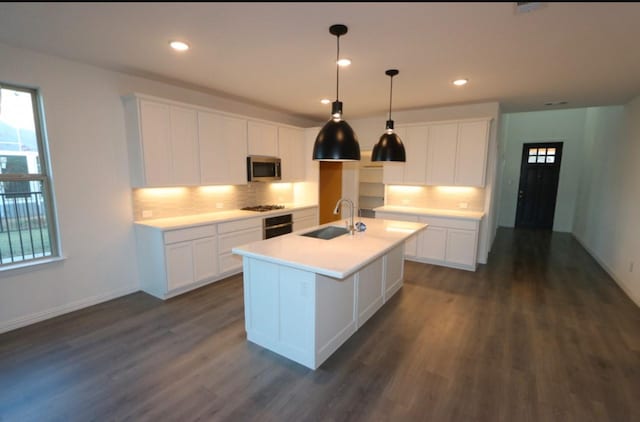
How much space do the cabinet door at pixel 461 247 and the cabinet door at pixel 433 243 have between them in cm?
8

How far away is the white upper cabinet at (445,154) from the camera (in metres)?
4.62

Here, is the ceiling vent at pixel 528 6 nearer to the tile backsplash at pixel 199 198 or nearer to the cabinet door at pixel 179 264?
the cabinet door at pixel 179 264

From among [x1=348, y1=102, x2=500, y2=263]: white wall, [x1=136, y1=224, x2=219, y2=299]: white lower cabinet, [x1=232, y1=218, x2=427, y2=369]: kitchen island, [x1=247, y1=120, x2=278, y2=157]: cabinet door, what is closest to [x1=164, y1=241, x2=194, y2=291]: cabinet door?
[x1=136, y1=224, x2=219, y2=299]: white lower cabinet

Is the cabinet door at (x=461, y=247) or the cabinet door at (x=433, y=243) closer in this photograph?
the cabinet door at (x=461, y=247)

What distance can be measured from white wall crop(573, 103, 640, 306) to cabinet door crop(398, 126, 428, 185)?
2.77 m

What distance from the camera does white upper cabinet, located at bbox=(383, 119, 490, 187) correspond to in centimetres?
462

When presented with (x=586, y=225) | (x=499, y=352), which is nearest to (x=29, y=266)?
(x=499, y=352)

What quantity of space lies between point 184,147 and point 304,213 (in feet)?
7.67

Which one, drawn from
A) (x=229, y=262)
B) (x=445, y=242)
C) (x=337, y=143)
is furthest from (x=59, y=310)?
(x=445, y=242)

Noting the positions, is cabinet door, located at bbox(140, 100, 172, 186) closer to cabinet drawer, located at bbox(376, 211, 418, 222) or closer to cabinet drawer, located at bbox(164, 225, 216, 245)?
cabinet drawer, located at bbox(164, 225, 216, 245)

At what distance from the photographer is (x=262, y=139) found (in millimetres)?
4879

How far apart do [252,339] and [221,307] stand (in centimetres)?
85

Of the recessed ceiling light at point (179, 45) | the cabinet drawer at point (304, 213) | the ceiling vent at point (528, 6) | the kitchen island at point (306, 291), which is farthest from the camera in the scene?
the cabinet drawer at point (304, 213)

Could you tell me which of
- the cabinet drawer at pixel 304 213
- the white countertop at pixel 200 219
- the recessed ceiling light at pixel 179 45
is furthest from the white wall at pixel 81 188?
the cabinet drawer at pixel 304 213
